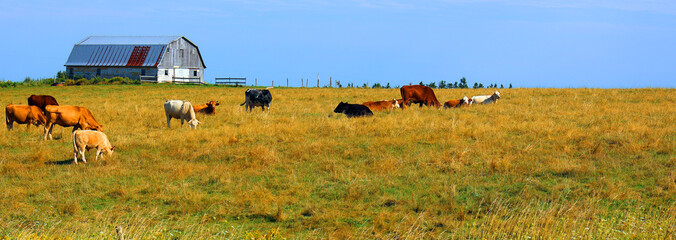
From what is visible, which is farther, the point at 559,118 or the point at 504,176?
the point at 559,118

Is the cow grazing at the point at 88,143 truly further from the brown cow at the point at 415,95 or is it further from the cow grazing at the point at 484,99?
the cow grazing at the point at 484,99

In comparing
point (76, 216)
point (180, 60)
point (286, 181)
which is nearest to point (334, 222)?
point (286, 181)

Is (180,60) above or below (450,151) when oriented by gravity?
above

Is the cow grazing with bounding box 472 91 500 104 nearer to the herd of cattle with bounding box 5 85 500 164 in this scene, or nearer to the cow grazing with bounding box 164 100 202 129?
the herd of cattle with bounding box 5 85 500 164

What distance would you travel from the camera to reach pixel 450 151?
13.4 meters

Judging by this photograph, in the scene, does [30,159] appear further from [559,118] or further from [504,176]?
[559,118]

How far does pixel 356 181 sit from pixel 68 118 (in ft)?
32.9

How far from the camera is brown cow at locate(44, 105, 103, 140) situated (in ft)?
53.7

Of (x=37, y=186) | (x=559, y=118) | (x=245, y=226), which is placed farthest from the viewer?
(x=559, y=118)

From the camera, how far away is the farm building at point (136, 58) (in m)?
61.8

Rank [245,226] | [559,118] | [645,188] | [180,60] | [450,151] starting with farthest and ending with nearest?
[180,60] → [559,118] → [450,151] → [645,188] → [245,226]

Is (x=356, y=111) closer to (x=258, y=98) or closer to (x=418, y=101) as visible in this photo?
(x=418, y=101)

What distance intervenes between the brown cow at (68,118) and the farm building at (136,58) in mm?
44723

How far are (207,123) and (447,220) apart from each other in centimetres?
1300
